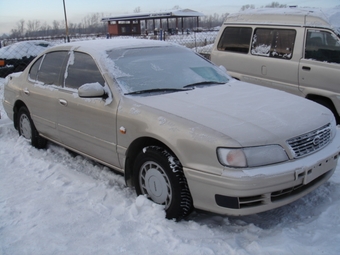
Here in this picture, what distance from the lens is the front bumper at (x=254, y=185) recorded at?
2617 millimetres

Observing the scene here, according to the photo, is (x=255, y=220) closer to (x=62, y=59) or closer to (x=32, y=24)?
(x=62, y=59)

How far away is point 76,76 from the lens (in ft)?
13.6

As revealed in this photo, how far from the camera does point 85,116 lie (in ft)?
12.6

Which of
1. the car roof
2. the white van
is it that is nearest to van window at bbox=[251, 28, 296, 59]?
the white van

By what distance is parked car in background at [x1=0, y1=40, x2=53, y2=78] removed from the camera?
40.4 feet

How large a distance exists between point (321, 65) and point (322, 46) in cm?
34

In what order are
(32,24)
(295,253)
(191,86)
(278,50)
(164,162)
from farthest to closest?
(32,24) < (278,50) < (191,86) < (164,162) < (295,253)

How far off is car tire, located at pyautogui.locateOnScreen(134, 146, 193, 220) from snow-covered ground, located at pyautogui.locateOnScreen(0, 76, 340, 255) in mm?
92

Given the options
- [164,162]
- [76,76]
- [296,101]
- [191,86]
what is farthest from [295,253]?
[76,76]

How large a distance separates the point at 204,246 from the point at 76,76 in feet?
8.24

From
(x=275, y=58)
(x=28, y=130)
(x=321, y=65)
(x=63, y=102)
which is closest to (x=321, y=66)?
(x=321, y=65)

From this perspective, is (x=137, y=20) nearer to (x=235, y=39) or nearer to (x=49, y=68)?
(x=235, y=39)

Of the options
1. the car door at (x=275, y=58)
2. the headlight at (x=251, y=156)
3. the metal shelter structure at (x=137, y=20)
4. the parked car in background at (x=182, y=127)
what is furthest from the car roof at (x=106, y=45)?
the metal shelter structure at (x=137, y=20)

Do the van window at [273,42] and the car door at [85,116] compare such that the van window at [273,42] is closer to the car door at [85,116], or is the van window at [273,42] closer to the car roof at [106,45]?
the car roof at [106,45]
